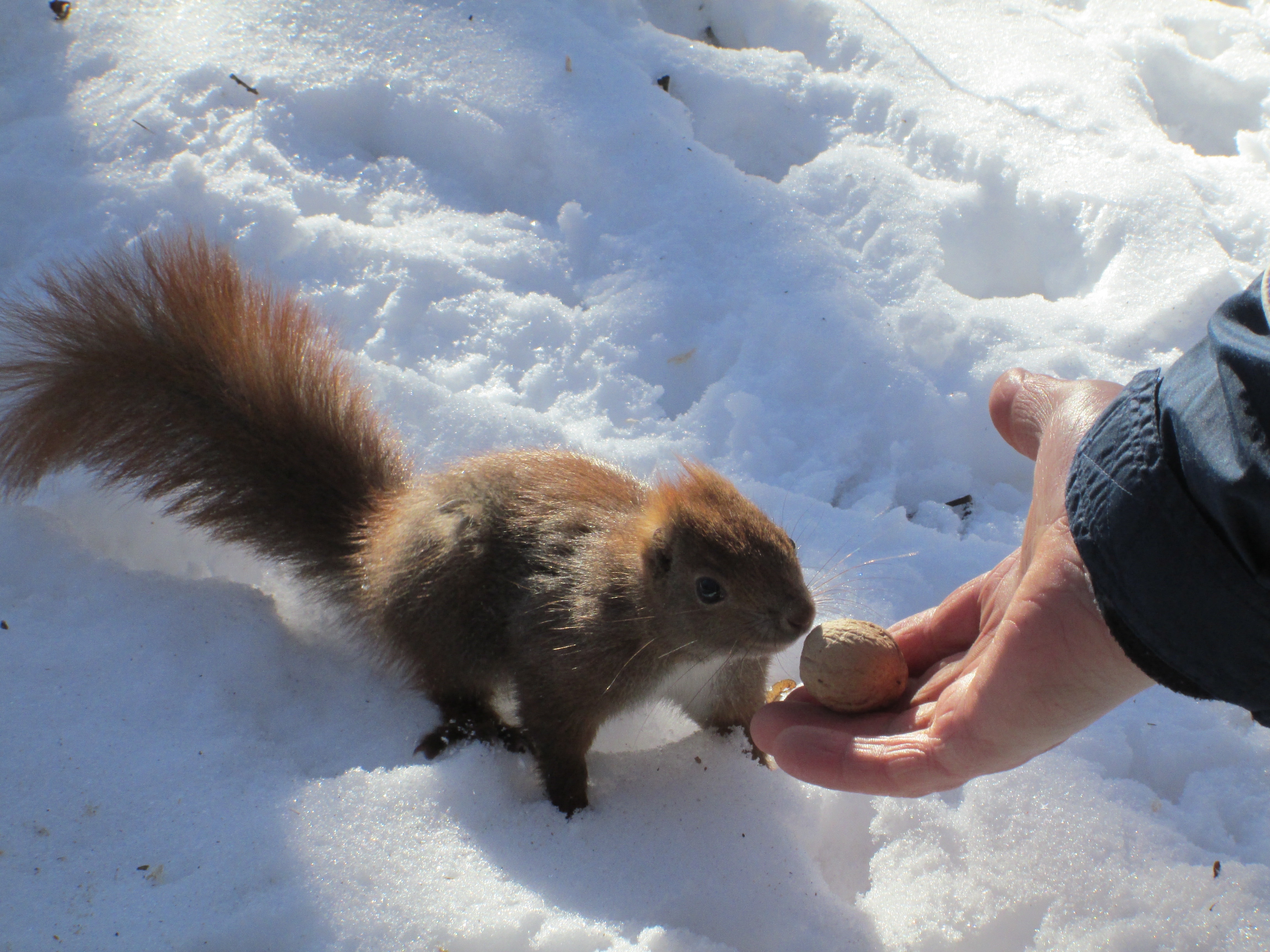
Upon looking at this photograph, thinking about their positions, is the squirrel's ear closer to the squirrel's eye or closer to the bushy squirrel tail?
the squirrel's eye

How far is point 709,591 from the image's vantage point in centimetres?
208

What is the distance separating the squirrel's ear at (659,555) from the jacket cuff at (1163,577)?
0.92 meters

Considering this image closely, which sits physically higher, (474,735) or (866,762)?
(866,762)

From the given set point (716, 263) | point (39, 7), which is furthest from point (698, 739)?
point (39, 7)

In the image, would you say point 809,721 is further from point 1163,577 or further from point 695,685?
point 1163,577

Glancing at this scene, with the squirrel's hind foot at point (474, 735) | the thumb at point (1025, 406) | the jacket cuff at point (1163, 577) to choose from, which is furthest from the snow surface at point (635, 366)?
the jacket cuff at point (1163, 577)

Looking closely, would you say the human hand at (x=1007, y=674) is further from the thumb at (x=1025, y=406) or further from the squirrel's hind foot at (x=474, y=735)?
the squirrel's hind foot at (x=474, y=735)

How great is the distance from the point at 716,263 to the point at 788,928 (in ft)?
7.58

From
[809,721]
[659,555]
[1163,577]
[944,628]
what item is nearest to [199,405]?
[659,555]

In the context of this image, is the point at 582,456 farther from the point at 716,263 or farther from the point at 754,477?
Result: the point at 716,263

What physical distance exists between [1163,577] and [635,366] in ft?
6.67

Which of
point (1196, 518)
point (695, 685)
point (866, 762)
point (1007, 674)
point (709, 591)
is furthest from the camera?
point (695, 685)

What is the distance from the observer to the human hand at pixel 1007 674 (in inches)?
59.7

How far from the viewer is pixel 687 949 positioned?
1.67 m
